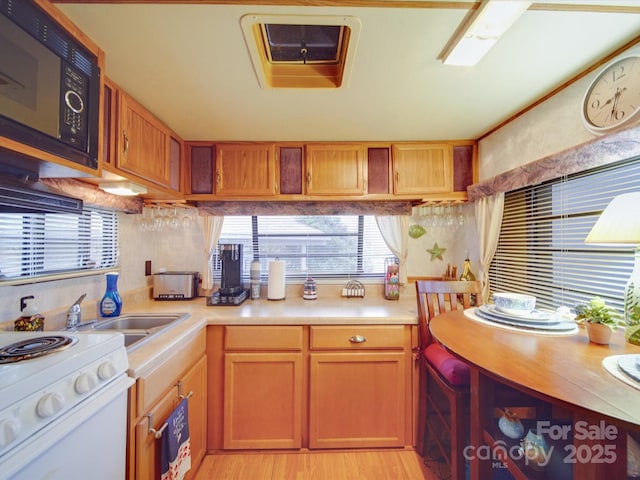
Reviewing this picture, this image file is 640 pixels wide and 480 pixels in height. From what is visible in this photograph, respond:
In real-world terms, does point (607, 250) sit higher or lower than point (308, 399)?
higher

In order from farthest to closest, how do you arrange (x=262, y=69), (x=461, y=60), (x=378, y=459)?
1. (x=378, y=459)
2. (x=262, y=69)
3. (x=461, y=60)

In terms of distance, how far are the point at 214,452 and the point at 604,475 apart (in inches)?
Answer: 76.8

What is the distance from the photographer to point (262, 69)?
50.0 inches

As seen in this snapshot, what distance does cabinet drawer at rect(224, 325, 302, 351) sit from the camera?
177cm

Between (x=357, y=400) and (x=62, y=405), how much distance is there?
154 cm

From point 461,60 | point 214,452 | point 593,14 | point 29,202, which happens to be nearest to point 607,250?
point 593,14

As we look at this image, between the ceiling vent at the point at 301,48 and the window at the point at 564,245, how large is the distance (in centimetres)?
134

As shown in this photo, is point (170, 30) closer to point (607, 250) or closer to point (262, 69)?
point (262, 69)

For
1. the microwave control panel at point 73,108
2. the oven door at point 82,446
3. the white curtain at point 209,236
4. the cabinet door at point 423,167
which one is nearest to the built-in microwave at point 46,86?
the microwave control panel at point 73,108

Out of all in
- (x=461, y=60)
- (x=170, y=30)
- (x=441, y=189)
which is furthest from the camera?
(x=441, y=189)

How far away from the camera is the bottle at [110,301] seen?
1723 millimetres

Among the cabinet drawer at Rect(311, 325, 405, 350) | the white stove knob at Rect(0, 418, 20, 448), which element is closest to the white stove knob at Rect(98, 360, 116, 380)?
the white stove knob at Rect(0, 418, 20, 448)

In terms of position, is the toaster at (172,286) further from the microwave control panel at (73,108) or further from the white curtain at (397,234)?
the white curtain at (397,234)

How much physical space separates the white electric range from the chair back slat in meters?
1.59
